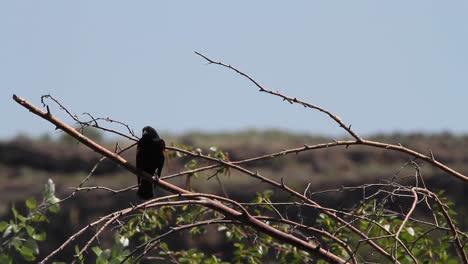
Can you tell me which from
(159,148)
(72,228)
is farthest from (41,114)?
(72,228)

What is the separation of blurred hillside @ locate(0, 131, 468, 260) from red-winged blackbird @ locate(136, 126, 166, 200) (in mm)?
21903

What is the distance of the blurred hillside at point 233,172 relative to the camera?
104 ft

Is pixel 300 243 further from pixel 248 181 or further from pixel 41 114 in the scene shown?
pixel 248 181

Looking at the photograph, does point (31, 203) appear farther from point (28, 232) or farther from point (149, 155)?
point (149, 155)

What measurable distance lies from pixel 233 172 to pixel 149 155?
1021 inches

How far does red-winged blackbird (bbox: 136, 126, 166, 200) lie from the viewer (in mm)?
7715

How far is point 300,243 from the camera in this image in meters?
5.11

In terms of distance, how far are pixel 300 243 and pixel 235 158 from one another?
1198 inches

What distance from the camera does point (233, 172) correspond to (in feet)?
111

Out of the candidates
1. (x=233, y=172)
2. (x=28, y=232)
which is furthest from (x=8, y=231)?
(x=233, y=172)

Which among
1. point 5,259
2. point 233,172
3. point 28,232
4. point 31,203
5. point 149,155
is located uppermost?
point 149,155

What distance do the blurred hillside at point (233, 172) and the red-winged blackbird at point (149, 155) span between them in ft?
71.9

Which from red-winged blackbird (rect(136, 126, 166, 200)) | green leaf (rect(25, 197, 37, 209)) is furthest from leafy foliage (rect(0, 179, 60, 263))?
red-winged blackbird (rect(136, 126, 166, 200))

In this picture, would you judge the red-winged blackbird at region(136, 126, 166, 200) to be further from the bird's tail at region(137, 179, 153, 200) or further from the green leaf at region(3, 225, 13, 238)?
the green leaf at region(3, 225, 13, 238)
